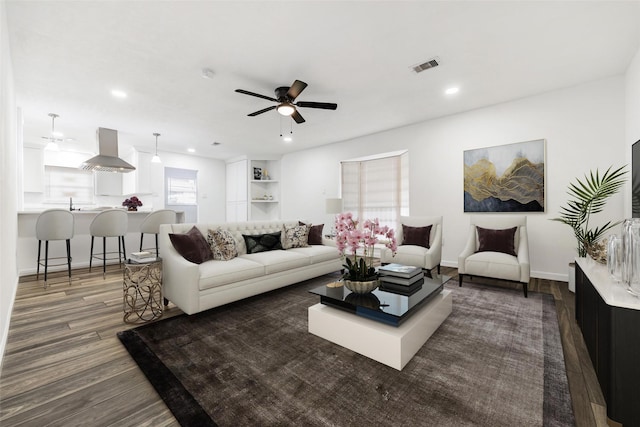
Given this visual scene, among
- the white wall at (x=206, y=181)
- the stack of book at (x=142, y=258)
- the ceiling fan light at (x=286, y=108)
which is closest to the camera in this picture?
the stack of book at (x=142, y=258)

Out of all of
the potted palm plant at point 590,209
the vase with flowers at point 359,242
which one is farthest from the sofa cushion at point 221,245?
the potted palm plant at point 590,209

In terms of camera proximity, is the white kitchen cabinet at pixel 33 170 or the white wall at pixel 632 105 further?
the white kitchen cabinet at pixel 33 170

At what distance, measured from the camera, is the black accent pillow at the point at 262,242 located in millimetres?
3408

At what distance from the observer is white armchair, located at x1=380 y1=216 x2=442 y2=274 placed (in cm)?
368

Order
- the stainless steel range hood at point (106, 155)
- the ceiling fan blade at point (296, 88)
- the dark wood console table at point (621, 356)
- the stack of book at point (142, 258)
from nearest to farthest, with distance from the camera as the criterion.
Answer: the dark wood console table at point (621, 356) < the stack of book at point (142, 258) < the ceiling fan blade at point (296, 88) < the stainless steel range hood at point (106, 155)

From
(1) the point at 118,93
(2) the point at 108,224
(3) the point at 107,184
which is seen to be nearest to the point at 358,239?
(1) the point at 118,93

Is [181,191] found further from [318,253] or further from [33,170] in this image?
[318,253]

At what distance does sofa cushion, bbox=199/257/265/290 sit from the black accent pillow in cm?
40

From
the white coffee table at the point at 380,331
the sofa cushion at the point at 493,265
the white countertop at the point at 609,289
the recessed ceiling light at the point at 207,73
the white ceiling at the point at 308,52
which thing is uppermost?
the white ceiling at the point at 308,52

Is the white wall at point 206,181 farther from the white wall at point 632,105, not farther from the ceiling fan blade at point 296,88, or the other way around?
the white wall at point 632,105

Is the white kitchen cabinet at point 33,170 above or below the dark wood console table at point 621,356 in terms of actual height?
above

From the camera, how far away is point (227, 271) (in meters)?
2.61

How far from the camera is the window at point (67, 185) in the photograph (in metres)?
6.61

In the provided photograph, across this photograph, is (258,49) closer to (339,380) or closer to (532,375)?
(339,380)
